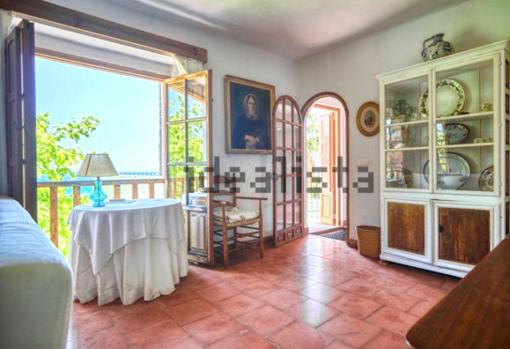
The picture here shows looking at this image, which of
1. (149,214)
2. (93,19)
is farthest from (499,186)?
(93,19)

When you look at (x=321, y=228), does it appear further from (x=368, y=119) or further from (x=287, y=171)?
(x=368, y=119)

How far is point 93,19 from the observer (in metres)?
2.77

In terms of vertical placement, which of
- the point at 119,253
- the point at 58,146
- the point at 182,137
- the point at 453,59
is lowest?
the point at 119,253

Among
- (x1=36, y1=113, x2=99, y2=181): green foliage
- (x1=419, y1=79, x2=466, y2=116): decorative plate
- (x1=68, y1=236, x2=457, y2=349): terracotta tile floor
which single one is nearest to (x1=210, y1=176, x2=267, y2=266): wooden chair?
(x1=68, y1=236, x2=457, y2=349): terracotta tile floor

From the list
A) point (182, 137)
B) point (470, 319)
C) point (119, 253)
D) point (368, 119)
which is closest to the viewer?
point (470, 319)

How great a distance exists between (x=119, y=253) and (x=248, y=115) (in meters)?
2.32

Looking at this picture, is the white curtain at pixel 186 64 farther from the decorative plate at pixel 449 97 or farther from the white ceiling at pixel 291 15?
the decorative plate at pixel 449 97

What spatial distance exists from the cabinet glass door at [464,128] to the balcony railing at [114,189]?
2784mm

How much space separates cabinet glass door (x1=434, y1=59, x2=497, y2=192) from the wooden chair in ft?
6.38

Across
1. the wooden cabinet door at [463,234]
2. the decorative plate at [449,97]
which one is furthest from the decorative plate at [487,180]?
the decorative plate at [449,97]

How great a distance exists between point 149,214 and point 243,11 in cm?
227

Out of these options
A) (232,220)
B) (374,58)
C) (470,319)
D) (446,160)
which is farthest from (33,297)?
(374,58)

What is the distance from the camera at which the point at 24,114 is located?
81.1 inches

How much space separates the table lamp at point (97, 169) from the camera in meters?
2.60
